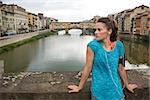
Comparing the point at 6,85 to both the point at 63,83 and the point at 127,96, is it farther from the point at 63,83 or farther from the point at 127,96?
the point at 127,96

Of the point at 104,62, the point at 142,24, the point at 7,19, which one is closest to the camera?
the point at 104,62

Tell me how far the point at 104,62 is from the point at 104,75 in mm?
78

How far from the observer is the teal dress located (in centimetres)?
152

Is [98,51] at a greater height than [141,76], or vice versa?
[98,51]

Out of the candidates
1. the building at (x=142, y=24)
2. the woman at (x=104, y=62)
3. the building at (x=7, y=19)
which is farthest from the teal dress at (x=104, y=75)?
the building at (x=7, y=19)

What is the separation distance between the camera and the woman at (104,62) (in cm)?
152

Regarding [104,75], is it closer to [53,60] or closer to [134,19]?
[53,60]

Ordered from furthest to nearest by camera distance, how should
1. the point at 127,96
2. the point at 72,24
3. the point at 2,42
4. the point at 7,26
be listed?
the point at 72,24 → the point at 7,26 → the point at 2,42 → the point at 127,96

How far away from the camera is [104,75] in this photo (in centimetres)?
153

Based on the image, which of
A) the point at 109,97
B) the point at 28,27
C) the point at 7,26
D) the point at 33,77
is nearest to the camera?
the point at 109,97

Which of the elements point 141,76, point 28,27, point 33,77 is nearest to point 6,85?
point 33,77

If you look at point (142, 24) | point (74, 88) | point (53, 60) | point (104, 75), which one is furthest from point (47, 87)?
point (142, 24)

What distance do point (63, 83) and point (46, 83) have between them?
0.12 metres

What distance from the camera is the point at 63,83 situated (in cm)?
188
